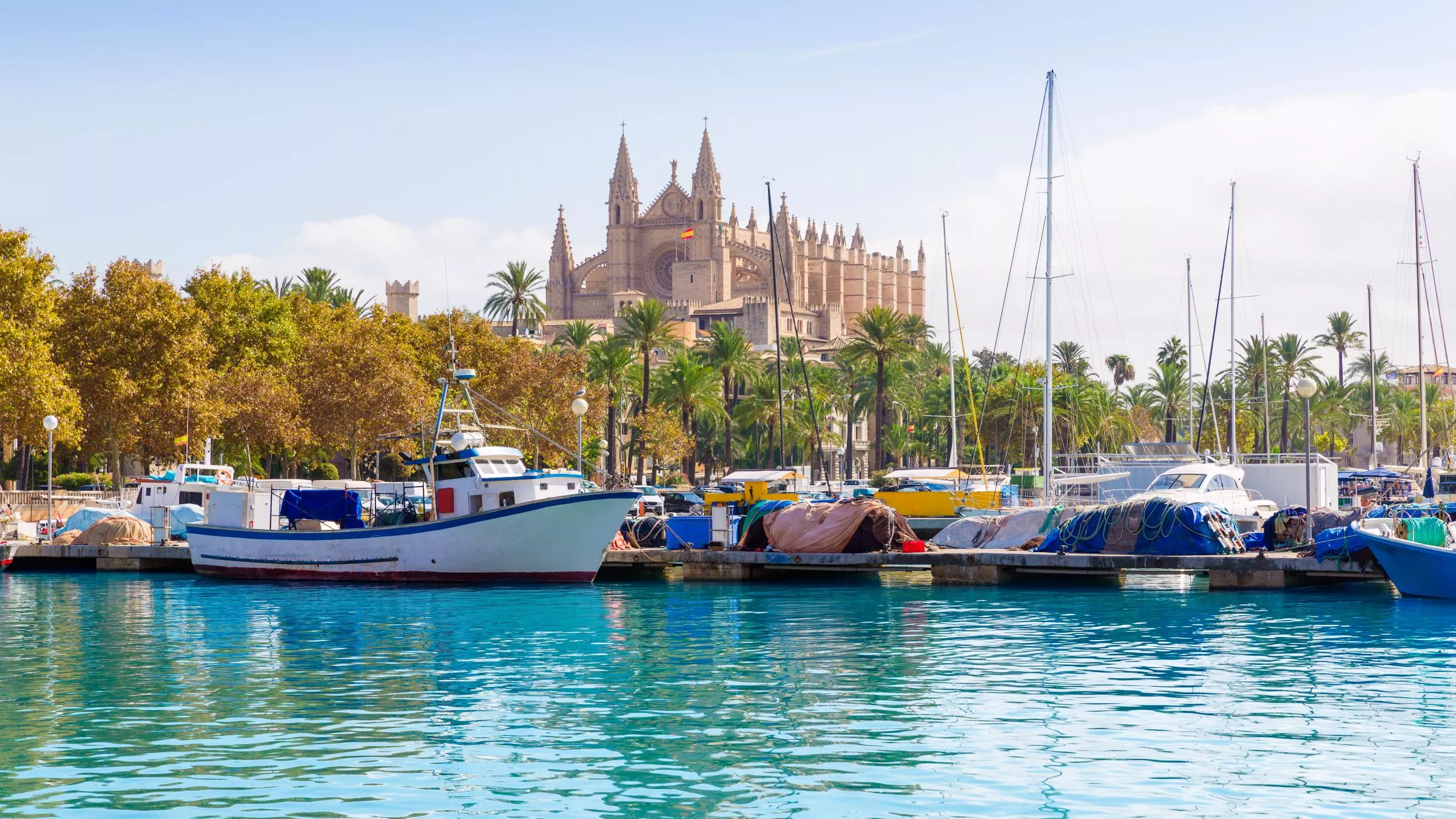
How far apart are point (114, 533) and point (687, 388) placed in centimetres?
4690

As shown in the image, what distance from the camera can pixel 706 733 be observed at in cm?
1568

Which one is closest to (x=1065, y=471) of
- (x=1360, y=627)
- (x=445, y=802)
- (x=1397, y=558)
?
(x=1397, y=558)

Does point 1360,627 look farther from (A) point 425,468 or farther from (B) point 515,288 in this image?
(B) point 515,288

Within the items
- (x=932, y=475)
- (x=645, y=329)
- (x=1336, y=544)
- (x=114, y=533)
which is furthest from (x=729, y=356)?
(x=1336, y=544)

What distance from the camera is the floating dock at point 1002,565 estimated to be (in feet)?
99.3

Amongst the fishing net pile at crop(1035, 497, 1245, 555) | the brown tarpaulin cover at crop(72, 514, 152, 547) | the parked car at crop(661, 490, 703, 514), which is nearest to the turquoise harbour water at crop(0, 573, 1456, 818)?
the fishing net pile at crop(1035, 497, 1245, 555)

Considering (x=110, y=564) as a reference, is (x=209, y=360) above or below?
above

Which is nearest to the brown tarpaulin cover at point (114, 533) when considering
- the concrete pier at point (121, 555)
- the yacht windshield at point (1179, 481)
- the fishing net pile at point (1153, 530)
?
the concrete pier at point (121, 555)

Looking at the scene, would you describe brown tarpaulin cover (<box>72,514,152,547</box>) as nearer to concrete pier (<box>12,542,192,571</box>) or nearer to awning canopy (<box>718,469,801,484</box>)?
concrete pier (<box>12,542,192,571</box>)

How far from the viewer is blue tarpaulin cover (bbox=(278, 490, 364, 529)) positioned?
37.5 metres

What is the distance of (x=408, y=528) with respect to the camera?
3453cm

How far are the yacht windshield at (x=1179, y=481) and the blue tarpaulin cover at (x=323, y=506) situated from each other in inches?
837

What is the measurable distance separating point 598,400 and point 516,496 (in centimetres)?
3760

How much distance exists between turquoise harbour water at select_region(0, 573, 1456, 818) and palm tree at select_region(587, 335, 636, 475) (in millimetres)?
52448
